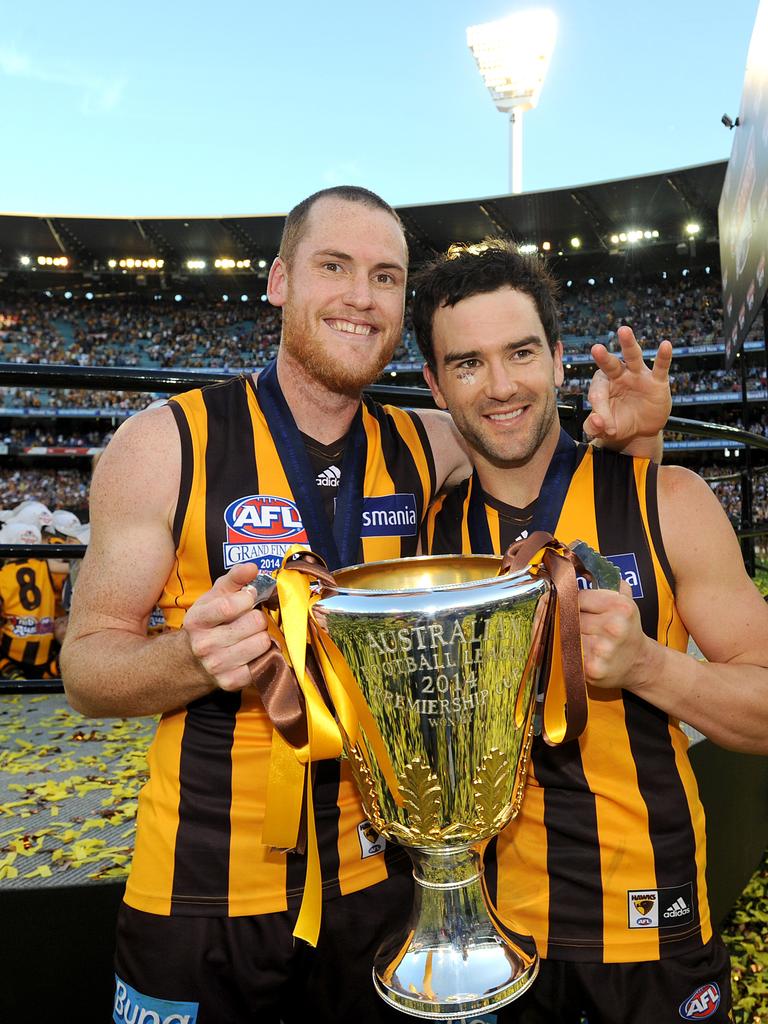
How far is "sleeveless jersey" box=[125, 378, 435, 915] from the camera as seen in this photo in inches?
54.6

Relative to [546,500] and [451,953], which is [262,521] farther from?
[451,953]

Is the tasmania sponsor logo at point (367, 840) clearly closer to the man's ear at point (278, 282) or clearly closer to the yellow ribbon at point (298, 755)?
the yellow ribbon at point (298, 755)

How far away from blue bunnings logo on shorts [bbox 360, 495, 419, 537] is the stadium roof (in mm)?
23095

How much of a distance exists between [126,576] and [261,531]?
0.84 feet

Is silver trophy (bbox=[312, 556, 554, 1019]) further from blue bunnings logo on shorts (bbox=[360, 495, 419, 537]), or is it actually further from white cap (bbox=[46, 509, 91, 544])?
white cap (bbox=[46, 509, 91, 544])

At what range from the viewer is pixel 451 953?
0.92 metres

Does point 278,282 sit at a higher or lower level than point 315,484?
higher

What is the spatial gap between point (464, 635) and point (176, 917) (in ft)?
3.02

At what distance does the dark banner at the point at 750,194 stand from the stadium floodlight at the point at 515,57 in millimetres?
14642

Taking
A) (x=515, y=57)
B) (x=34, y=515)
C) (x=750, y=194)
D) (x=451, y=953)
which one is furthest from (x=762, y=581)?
(x=515, y=57)

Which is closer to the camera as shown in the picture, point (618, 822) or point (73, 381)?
point (618, 822)

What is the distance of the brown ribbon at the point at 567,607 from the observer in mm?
874

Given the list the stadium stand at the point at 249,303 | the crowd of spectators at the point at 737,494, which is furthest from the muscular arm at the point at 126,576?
the stadium stand at the point at 249,303

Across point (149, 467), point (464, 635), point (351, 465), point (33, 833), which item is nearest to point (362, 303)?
point (351, 465)
